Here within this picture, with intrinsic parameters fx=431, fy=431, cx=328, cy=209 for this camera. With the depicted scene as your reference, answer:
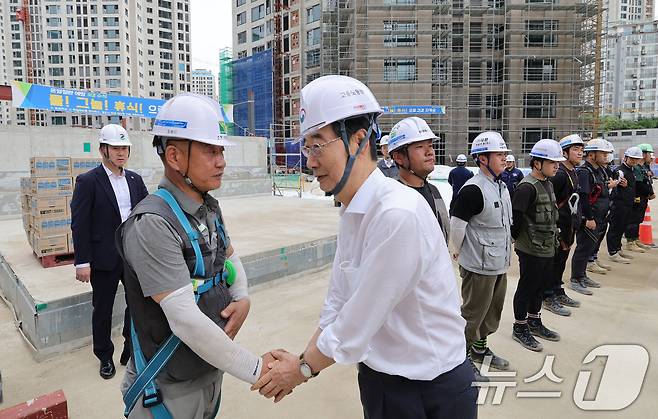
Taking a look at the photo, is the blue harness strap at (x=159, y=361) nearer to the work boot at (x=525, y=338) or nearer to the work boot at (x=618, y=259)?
the work boot at (x=525, y=338)

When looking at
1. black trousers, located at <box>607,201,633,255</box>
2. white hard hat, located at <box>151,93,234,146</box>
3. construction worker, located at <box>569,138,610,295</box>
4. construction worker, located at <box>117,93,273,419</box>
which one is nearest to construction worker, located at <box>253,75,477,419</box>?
construction worker, located at <box>117,93,273,419</box>

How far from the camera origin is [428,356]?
1.47 metres

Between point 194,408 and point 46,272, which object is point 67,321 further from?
point 194,408

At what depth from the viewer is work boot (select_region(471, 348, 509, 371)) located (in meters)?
3.85

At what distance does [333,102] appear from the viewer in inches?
57.9

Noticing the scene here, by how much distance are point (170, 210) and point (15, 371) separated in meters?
3.30

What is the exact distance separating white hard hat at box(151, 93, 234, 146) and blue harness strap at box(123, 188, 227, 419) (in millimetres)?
243

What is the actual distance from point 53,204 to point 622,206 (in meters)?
9.90

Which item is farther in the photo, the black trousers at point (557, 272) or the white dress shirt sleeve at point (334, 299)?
the black trousers at point (557, 272)

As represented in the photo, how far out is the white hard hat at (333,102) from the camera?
147cm

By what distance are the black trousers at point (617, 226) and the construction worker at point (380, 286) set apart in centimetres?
834

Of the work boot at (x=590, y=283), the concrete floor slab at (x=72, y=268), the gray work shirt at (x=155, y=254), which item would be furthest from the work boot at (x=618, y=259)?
the gray work shirt at (x=155, y=254)

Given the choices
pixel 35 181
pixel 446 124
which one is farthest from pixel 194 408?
pixel 446 124

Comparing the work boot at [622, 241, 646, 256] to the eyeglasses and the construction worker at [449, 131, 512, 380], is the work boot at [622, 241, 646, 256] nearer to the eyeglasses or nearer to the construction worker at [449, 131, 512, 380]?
the construction worker at [449, 131, 512, 380]
